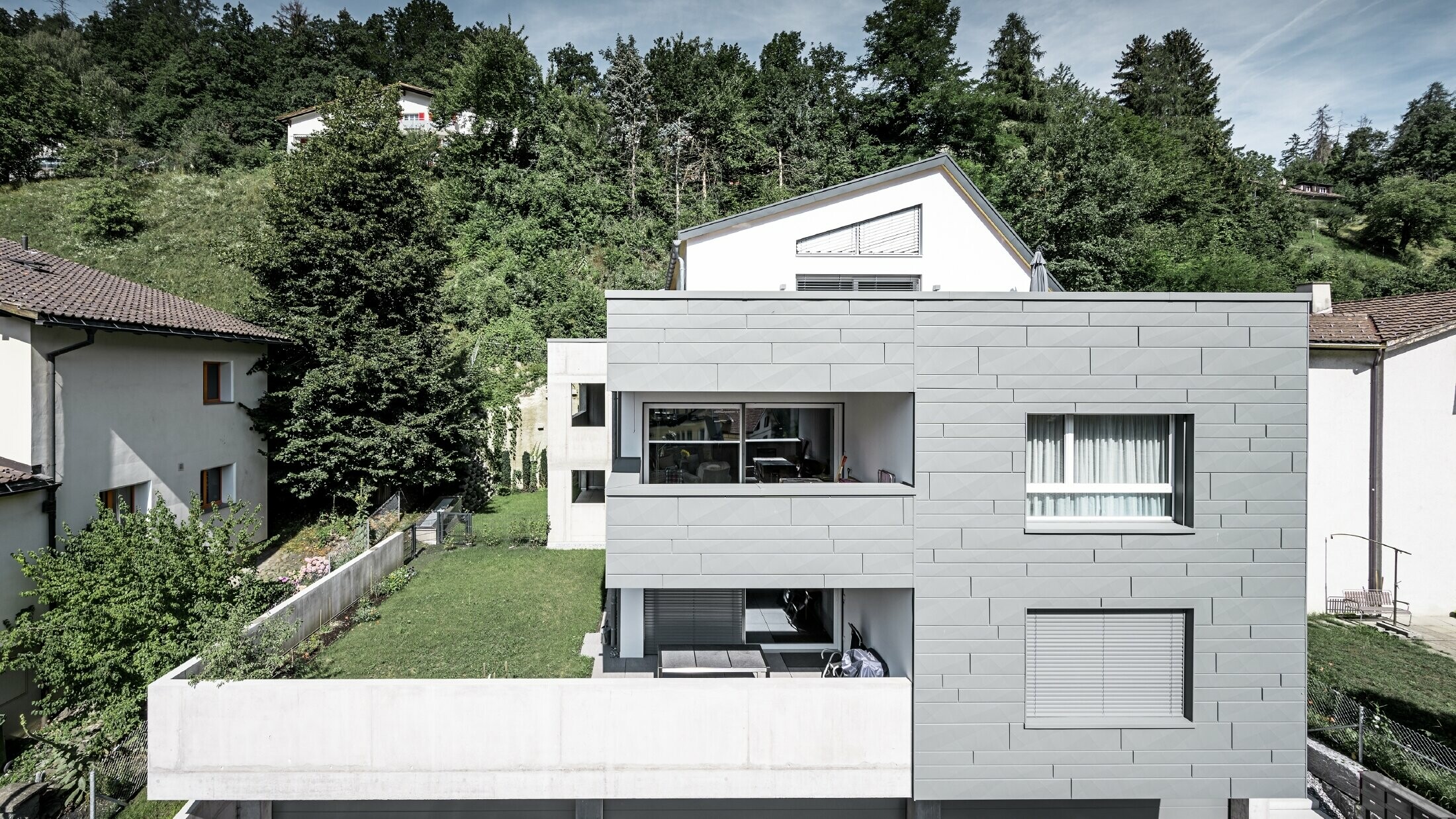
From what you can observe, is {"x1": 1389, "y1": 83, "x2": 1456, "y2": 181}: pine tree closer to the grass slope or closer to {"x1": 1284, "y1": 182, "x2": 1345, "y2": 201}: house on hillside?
{"x1": 1284, "y1": 182, "x2": 1345, "y2": 201}: house on hillside

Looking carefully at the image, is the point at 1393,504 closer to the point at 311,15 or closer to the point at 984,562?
the point at 984,562

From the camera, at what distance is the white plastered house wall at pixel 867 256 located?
11.1 m


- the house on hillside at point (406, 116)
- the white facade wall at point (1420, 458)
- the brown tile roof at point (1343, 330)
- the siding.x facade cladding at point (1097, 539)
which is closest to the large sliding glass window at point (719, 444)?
the siding.x facade cladding at point (1097, 539)

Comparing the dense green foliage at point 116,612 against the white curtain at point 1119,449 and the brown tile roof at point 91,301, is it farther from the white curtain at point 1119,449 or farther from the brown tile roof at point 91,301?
the white curtain at point 1119,449

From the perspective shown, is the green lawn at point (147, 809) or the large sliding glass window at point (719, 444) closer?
the green lawn at point (147, 809)

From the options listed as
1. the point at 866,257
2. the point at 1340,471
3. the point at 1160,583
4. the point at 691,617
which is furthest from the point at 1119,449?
the point at 1340,471

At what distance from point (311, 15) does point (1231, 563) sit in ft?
278

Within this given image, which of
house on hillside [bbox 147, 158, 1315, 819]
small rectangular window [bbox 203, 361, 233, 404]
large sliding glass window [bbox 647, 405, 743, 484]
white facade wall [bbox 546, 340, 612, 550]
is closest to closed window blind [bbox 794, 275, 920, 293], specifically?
large sliding glass window [bbox 647, 405, 743, 484]

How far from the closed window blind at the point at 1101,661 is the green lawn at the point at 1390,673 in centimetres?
679

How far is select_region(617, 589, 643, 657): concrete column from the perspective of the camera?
32.3ft

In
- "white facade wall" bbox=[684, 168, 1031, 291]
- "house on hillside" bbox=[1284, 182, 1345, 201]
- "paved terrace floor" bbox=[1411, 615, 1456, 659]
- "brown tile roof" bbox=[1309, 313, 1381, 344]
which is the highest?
"house on hillside" bbox=[1284, 182, 1345, 201]

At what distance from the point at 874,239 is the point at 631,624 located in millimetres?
7432

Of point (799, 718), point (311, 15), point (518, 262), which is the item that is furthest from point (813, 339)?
point (311, 15)

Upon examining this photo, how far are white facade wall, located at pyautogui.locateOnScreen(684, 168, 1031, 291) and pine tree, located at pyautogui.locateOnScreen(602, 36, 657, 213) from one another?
85.1ft
